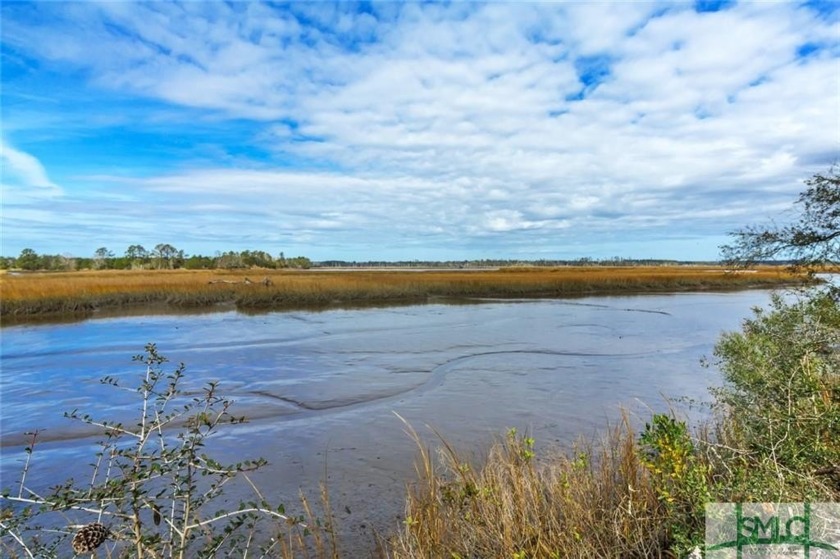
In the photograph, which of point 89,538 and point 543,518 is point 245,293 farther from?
point 89,538

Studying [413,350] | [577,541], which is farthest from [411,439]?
[413,350]

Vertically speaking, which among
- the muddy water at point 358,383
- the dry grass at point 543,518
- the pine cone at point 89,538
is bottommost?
the muddy water at point 358,383

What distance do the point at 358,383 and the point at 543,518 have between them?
964 centimetres

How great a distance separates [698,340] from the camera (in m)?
20.0

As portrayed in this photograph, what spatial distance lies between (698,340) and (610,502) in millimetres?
18894

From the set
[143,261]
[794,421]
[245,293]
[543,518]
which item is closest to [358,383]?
[543,518]

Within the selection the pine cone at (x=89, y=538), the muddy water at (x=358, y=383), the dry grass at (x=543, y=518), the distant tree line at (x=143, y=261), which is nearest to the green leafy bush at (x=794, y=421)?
the dry grass at (x=543, y=518)

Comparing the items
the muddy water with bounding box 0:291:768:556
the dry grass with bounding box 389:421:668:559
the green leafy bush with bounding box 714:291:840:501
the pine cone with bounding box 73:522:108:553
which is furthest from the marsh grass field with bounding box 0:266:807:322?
the pine cone with bounding box 73:522:108:553

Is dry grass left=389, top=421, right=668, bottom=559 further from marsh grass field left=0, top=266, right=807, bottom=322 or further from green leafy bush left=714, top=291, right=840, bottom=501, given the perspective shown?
marsh grass field left=0, top=266, right=807, bottom=322

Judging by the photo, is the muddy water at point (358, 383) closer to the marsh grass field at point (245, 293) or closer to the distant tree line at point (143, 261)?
the marsh grass field at point (245, 293)

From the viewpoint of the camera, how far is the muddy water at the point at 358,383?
310 inches

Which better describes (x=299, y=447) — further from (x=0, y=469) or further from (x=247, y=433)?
(x=0, y=469)

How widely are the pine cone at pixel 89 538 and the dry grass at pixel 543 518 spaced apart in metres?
2.00

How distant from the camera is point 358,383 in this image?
13.1m
